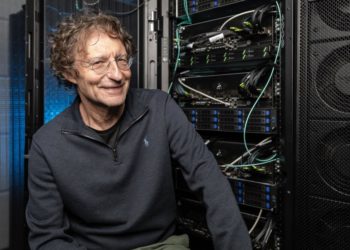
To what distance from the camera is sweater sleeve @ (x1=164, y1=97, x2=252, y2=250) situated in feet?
3.36

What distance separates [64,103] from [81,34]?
18.2 inches

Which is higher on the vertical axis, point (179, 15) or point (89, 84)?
point (179, 15)

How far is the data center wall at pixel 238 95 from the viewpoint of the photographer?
4.68 feet

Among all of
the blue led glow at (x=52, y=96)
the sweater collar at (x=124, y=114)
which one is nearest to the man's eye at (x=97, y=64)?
the sweater collar at (x=124, y=114)

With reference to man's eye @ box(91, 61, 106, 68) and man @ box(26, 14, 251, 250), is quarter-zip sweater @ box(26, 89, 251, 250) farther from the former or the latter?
man's eye @ box(91, 61, 106, 68)

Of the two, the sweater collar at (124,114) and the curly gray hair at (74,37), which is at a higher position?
the curly gray hair at (74,37)

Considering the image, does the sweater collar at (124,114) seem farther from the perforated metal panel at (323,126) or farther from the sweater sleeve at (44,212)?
the perforated metal panel at (323,126)

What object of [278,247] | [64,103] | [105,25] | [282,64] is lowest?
[278,247]

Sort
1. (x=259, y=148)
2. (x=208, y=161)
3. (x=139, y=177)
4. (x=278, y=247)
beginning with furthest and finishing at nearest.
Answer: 1. (x=259, y=148)
2. (x=278, y=247)
3. (x=139, y=177)
4. (x=208, y=161)

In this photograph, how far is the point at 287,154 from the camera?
4.25 feet

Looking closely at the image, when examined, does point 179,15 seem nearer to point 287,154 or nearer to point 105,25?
point 105,25

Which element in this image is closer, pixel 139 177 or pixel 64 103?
pixel 139 177

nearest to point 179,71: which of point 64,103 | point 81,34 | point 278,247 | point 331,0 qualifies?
point 64,103

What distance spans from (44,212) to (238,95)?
0.92 m
